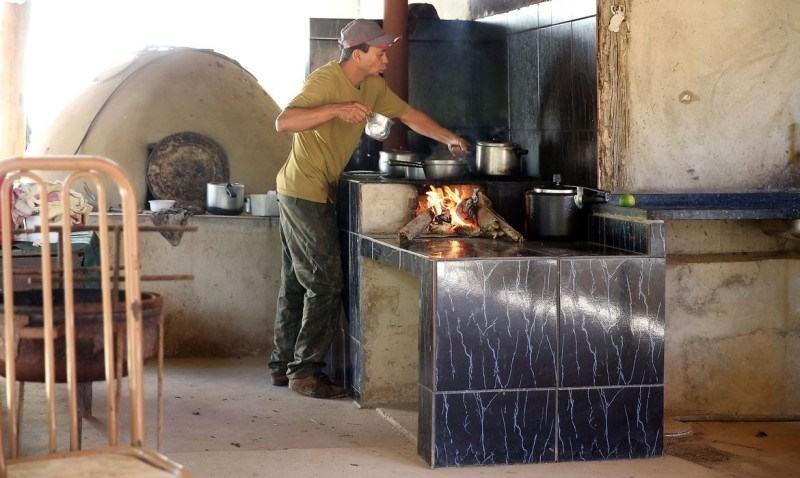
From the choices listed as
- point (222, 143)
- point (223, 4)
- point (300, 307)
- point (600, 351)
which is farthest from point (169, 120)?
point (223, 4)

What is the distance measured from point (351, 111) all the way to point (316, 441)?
1.78 metres

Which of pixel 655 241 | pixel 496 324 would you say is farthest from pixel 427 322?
pixel 655 241

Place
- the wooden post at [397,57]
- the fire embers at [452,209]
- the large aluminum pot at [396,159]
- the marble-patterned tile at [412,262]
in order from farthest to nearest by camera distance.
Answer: the wooden post at [397,57]
the large aluminum pot at [396,159]
the fire embers at [452,209]
the marble-patterned tile at [412,262]

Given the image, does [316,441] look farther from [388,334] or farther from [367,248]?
[367,248]

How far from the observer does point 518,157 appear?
673 centimetres

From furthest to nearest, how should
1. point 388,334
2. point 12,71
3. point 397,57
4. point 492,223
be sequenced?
point 12,71, point 397,57, point 388,334, point 492,223

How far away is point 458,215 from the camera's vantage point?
20.9ft

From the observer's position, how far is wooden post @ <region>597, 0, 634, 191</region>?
5.91 m

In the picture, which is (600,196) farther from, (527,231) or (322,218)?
(322,218)

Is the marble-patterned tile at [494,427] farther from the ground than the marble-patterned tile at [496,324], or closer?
closer

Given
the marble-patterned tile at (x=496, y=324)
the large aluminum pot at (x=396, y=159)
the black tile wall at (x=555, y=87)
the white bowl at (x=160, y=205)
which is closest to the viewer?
the marble-patterned tile at (x=496, y=324)

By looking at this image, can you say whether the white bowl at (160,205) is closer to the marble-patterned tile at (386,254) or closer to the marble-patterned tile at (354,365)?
the marble-patterned tile at (354,365)

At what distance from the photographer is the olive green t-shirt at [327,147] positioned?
654 cm

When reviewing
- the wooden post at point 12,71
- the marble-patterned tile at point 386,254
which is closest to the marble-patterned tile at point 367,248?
the marble-patterned tile at point 386,254
